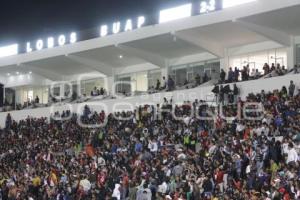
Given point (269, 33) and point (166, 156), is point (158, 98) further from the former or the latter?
point (166, 156)

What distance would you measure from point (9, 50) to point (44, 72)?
116 inches

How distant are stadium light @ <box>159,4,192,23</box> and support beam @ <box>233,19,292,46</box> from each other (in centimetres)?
365

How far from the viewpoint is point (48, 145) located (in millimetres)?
32875

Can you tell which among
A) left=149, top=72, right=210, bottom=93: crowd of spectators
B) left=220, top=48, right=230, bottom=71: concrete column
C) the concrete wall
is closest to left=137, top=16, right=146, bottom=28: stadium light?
left=149, top=72, right=210, bottom=93: crowd of spectators

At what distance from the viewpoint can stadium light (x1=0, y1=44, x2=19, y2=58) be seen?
44297mm

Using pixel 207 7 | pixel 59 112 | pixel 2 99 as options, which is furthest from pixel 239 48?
pixel 2 99

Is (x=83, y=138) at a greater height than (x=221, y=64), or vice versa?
(x=221, y=64)

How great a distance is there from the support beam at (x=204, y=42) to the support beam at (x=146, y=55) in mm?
4400

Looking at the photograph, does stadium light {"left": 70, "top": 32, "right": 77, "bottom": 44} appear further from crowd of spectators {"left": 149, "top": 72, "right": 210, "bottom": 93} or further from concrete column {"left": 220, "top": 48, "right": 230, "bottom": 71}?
concrete column {"left": 220, "top": 48, "right": 230, "bottom": 71}

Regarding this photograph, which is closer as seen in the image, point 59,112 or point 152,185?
point 152,185

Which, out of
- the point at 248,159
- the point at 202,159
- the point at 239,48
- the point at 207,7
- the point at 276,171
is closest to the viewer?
the point at 276,171

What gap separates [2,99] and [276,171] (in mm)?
34214

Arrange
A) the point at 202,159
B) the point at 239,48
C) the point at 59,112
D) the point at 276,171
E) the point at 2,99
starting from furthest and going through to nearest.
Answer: the point at 2,99
the point at 59,112
the point at 239,48
the point at 202,159
the point at 276,171

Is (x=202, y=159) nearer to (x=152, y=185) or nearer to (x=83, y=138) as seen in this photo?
(x=152, y=185)
